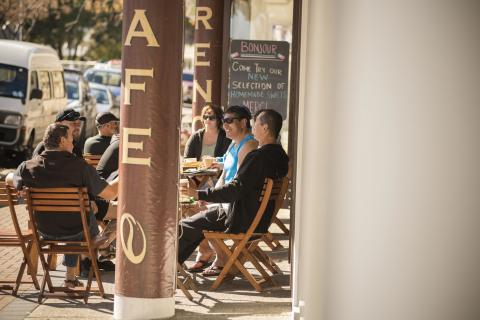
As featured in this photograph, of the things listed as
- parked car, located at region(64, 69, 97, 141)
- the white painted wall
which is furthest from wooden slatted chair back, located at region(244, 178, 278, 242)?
parked car, located at region(64, 69, 97, 141)

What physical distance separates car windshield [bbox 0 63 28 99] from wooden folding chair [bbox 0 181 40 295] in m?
11.9

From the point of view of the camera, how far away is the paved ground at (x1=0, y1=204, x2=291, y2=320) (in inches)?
301

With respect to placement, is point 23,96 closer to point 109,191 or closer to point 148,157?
point 109,191

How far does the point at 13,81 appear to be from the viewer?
20297 mm

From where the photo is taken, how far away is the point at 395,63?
4328 mm

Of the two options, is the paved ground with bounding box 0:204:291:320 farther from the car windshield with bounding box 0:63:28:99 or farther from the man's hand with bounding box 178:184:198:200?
the car windshield with bounding box 0:63:28:99

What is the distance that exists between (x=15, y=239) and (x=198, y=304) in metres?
1.53

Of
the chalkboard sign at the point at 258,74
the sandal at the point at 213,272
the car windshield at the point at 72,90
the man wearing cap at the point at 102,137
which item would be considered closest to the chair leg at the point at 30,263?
the sandal at the point at 213,272

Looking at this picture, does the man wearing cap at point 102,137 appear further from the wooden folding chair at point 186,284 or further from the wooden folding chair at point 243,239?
the wooden folding chair at point 243,239

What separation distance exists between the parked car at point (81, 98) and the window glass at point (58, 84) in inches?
44.6

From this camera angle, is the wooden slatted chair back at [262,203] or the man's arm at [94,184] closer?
the man's arm at [94,184]

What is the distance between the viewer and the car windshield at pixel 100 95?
2916 centimetres

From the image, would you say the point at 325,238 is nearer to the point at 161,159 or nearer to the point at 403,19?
the point at 403,19

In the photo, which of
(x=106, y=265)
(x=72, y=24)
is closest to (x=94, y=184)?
(x=106, y=265)
